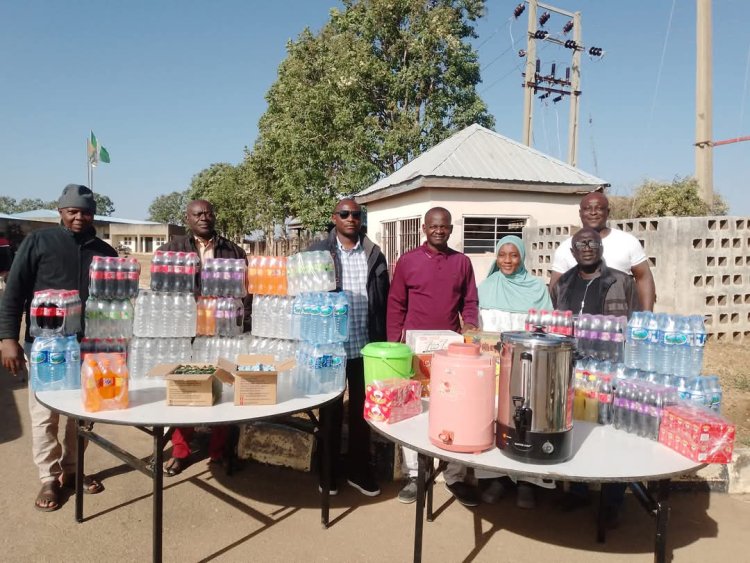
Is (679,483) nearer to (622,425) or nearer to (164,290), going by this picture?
(622,425)

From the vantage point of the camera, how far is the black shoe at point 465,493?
366cm

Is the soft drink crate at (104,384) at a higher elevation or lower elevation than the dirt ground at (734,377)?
higher

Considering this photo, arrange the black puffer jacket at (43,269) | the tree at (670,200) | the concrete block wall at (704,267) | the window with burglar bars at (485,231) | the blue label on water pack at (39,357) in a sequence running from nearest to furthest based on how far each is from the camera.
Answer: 1. the blue label on water pack at (39,357)
2. the black puffer jacket at (43,269)
3. the concrete block wall at (704,267)
4. the tree at (670,200)
5. the window with burglar bars at (485,231)

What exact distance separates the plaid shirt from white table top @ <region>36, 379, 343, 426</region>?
2.17ft

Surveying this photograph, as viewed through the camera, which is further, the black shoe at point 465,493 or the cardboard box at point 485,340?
the black shoe at point 465,493

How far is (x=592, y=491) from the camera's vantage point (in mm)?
3922

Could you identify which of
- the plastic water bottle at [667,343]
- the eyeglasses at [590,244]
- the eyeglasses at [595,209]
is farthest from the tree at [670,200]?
the plastic water bottle at [667,343]

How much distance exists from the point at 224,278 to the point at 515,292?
2.10m

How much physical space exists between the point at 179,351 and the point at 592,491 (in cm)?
319

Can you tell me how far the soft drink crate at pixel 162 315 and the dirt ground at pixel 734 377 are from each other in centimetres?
455

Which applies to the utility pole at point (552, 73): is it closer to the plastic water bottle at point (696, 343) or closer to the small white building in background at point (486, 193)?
the small white building in background at point (486, 193)

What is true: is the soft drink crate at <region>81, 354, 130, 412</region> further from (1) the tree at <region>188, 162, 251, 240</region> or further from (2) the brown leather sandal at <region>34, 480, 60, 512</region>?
(1) the tree at <region>188, 162, 251, 240</region>

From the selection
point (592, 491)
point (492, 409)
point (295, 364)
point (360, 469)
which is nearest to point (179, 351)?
point (295, 364)

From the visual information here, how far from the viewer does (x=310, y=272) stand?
3270 millimetres
